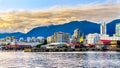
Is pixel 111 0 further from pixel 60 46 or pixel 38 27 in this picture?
pixel 60 46

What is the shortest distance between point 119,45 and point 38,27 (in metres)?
12.5

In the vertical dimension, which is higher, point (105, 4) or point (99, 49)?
point (105, 4)

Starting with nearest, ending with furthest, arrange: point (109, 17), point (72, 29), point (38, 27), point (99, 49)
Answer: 1. point (38, 27)
2. point (109, 17)
3. point (72, 29)
4. point (99, 49)

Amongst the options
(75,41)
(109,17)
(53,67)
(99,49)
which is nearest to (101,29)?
(75,41)

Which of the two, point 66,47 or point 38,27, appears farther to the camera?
point 66,47

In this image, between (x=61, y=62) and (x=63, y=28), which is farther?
(x=63, y=28)

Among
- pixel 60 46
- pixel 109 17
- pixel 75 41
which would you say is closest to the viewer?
pixel 109 17

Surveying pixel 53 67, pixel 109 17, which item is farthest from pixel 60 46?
pixel 53 67

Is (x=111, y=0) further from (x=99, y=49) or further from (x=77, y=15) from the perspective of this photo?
(x=99, y=49)

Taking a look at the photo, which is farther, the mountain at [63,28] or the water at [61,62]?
the mountain at [63,28]

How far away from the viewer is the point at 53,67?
9.92 metres

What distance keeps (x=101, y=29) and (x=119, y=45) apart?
6.39 meters

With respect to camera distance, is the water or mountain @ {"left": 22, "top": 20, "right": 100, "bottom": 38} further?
mountain @ {"left": 22, "top": 20, "right": 100, "bottom": 38}

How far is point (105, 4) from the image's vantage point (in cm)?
1542
